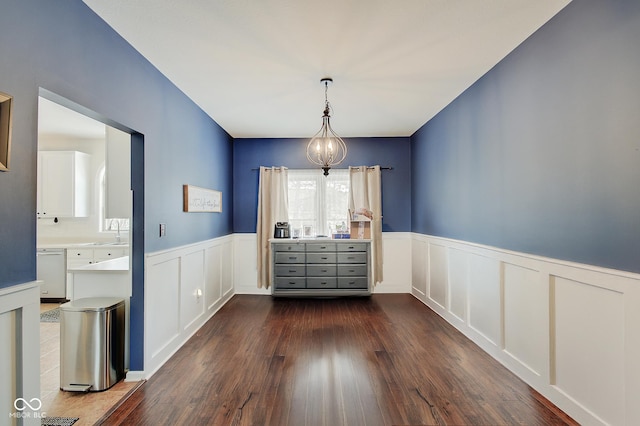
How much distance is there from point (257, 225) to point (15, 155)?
150 inches

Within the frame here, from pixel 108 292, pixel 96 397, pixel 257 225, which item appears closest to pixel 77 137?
pixel 257 225

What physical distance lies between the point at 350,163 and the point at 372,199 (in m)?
0.71

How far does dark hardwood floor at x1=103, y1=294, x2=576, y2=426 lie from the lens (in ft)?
6.72

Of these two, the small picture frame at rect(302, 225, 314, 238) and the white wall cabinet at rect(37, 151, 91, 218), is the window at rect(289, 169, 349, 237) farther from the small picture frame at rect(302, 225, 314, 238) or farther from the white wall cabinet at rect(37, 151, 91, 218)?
the white wall cabinet at rect(37, 151, 91, 218)

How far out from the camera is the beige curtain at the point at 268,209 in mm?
5230

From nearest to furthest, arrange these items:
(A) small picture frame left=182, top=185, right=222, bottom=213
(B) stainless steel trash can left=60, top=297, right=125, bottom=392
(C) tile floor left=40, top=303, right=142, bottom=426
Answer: (C) tile floor left=40, top=303, right=142, bottom=426 → (B) stainless steel trash can left=60, top=297, right=125, bottom=392 → (A) small picture frame left=182, top=185, right=222, bottom=213

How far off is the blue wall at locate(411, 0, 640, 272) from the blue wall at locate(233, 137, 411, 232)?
6.47 feet

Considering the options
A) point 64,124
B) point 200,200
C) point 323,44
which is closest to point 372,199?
point 200,200

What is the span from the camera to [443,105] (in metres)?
3.84

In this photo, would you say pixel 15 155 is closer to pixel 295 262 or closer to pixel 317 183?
pixel 295 262

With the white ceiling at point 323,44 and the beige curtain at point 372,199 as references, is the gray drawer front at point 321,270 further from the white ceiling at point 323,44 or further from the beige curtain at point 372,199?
the white ceiling at point 323,44

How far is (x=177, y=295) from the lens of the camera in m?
3.17

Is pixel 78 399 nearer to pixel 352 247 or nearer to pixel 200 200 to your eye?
pixel 200 200

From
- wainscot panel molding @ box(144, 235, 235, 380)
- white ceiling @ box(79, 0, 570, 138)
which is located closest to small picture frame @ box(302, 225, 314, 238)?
wainscot panel molding @ box(144, 235, 235, 380)
